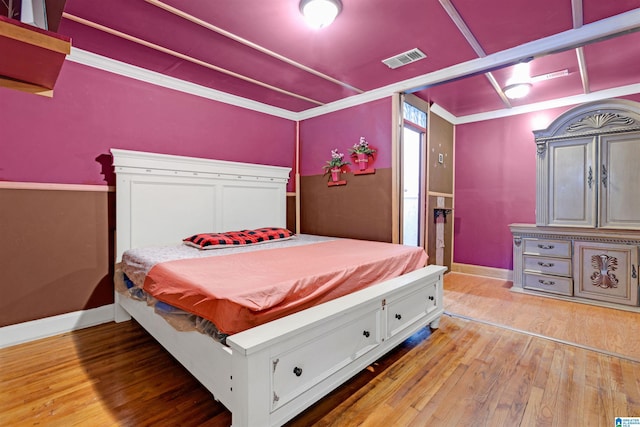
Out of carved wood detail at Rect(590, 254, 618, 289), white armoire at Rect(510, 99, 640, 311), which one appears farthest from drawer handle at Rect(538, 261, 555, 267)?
carved wood detail at Rect(590, 254, 618, 289)

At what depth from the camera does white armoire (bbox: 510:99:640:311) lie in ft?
10.3

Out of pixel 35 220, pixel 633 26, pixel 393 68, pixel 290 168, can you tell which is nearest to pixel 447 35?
pixel 393 68

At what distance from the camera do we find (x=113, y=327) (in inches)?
105

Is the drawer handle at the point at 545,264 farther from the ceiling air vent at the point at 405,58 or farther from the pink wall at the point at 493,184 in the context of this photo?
the ceiling air vent at the point at 405,58

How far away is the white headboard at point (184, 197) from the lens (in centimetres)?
275

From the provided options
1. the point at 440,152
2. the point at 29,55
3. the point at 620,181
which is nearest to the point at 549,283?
the point at 620,181

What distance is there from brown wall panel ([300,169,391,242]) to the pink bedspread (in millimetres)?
975

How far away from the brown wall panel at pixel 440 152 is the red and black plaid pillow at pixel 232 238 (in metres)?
2.20

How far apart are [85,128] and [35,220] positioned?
2.78 feet

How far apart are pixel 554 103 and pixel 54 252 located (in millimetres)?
5616

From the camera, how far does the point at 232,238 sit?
2.90 metres

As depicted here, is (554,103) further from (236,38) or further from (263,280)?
(263,280)

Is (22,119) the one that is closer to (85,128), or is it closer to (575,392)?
(85,128)

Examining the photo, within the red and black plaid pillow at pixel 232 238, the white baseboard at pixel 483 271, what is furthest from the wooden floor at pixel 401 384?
the white baseboard at pixel 483 271
